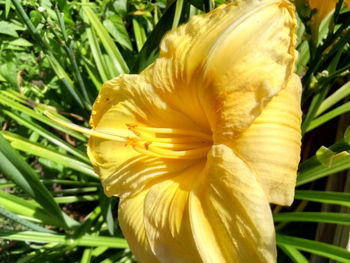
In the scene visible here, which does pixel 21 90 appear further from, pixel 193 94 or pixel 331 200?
pixel 331 200

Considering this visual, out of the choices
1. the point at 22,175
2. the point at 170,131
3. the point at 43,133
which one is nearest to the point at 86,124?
the point at 43,133

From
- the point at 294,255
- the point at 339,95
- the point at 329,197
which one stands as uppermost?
the point at 339,95

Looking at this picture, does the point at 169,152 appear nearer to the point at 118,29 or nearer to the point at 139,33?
the point at 118,29

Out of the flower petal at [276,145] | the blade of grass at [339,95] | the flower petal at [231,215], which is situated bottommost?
the blade of grass at [339,95]

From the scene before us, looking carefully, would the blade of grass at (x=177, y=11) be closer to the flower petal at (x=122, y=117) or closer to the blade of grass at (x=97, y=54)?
the flower petal at (x=122, y=117)

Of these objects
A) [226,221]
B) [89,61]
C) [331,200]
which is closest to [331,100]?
[331,200]

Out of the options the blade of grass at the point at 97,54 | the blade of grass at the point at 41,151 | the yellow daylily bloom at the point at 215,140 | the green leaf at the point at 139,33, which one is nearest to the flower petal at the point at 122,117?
the yellow daylily bloom at the point at 215,140
